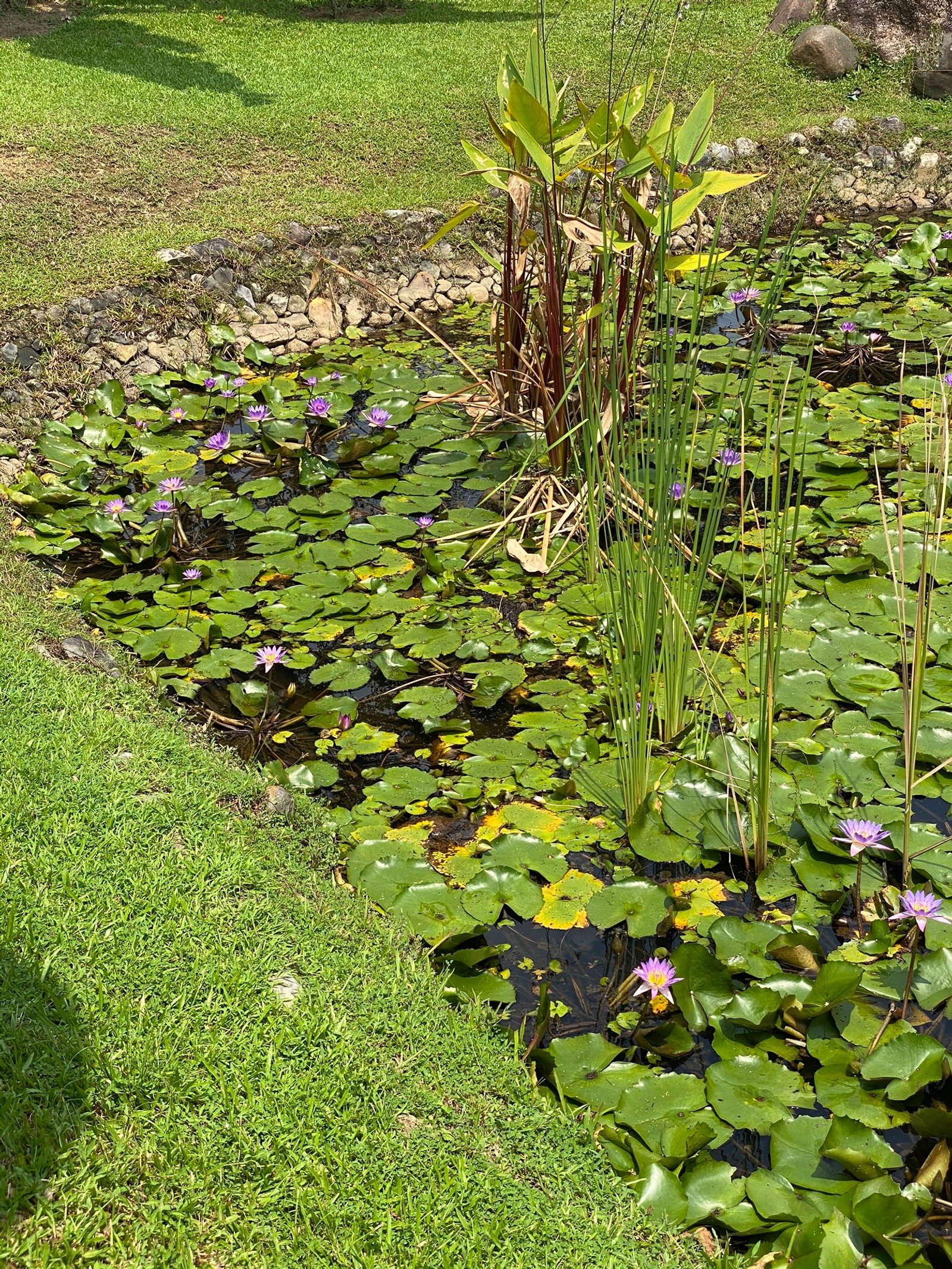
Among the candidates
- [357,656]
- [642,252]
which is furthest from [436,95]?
[357,656]

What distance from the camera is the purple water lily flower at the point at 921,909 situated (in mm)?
2102

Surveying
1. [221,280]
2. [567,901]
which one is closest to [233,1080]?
[567,901]

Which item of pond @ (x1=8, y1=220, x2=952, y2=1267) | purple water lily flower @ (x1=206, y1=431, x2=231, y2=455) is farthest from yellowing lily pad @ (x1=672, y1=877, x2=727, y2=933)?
purple water lily flower @ (x1=206, y1=431, x2=231, y2=455)

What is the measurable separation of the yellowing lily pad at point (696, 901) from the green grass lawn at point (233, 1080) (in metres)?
0.54

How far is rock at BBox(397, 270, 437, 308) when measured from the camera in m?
5.82

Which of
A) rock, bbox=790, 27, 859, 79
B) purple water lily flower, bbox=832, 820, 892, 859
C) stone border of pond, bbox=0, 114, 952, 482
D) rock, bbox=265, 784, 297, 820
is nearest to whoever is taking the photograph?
purple water lily flower, bbox=832, 820, 892, 859

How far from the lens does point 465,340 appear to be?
5281 mm

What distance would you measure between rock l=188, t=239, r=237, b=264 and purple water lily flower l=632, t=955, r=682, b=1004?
171 inches

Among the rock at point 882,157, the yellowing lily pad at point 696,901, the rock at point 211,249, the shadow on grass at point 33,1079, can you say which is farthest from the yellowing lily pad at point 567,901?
the rock at point 882,157

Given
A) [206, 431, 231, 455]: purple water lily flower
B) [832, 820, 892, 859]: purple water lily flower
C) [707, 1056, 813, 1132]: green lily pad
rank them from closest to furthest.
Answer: [707, 1056, 813, 1132]: green lily pad < [832, 820, 892, 859]: purple water lily flower < [206, 431, 231, 455]: purple water lily flower

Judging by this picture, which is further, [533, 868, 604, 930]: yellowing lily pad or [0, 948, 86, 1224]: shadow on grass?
[533, 868, 604, 930]: yellowing lily pad

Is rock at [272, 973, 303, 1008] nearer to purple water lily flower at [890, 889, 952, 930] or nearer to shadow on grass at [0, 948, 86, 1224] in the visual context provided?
shadow on grass at [0, 948, 86, 1224]

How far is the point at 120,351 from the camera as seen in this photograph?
16.0 feet

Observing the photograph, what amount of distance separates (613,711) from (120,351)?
11.1 feet
